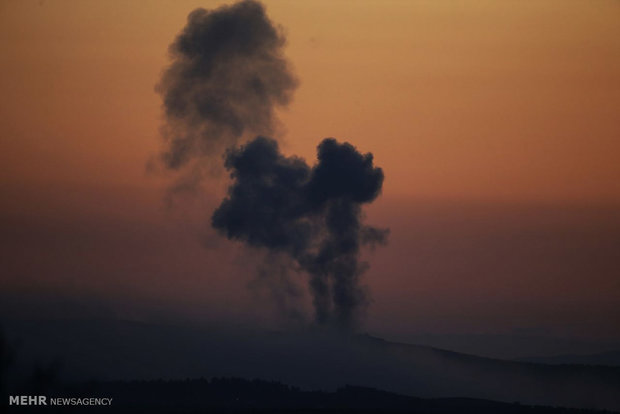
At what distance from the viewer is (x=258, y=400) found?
115 m

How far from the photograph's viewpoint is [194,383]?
4850 inches

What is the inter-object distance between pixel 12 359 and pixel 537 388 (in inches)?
4423

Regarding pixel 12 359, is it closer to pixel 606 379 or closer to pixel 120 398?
pixel 120 398

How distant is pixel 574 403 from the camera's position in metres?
144

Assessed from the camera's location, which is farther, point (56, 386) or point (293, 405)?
point (293, 405)

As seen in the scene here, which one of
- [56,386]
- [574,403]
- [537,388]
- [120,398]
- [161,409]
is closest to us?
[56,386]

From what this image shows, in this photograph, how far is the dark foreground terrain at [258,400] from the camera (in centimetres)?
10194

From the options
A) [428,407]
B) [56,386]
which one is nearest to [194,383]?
[428,407]

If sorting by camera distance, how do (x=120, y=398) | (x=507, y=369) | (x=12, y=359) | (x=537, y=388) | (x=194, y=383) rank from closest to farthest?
(x=12, y=359) < (x=120, y=398) < (x=194, y=383) < (x=537, y=388) < (x=507, y=369)

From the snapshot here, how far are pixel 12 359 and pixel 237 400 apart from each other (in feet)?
178

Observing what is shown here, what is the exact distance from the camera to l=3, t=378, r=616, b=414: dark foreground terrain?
102 meters

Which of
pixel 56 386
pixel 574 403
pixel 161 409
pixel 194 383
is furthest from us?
pixel 574 403

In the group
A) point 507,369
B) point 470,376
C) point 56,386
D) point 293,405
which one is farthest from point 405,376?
point 56,386

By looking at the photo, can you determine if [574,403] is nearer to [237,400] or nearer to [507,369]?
[507,369]
